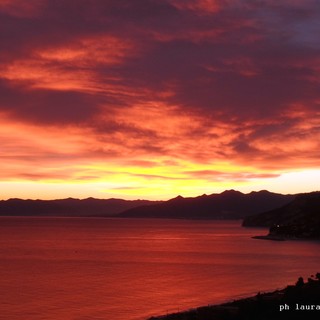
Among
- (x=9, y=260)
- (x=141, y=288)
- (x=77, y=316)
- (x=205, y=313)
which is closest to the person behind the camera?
(x=205, y=313)

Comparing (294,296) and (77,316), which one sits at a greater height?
(294,296)

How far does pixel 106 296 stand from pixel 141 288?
8.66 meters

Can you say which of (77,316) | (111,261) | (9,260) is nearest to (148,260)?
(111,261)

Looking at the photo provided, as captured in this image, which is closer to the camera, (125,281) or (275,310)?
(275,310)

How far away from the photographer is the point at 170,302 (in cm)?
6253

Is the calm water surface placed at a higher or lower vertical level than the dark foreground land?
lower

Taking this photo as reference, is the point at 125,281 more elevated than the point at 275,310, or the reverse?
the point at 275,310

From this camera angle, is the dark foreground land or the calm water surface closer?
the dark foreground land

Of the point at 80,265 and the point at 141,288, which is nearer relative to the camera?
the point at 141,288

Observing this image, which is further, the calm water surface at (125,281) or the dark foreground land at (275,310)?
the calm water surface at (125,281)

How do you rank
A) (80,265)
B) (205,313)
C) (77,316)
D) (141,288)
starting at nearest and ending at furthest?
(205,313), (77,316), (141,288), (80,265)

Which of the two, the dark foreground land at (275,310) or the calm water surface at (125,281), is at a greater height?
the dark foreground land at (275,310)

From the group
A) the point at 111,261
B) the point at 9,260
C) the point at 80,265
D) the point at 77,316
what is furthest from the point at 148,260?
the point at 77,316

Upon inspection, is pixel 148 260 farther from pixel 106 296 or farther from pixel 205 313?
pixel 205 313
